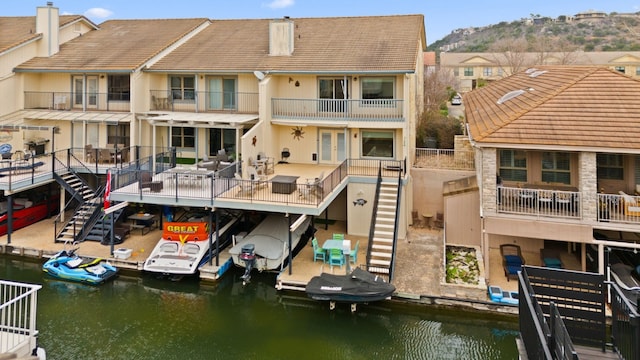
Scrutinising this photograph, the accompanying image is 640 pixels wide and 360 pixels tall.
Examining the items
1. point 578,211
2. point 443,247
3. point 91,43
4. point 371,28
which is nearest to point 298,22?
point 371,28

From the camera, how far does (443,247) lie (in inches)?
753

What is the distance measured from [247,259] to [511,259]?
9765 mm

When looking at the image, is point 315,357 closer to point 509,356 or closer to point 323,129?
point 509,356

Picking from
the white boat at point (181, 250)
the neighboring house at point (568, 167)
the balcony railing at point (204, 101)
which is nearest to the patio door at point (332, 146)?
the balcony railing at point (204, 101)

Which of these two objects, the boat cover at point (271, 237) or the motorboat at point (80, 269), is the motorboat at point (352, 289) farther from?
the motorboat at point (80, 269)

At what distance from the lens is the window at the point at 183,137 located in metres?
25.7

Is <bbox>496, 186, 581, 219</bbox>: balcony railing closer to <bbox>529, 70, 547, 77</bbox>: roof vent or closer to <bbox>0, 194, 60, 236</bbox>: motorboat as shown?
<bbox>529, 70, 547, 77</bbox>: roof vent

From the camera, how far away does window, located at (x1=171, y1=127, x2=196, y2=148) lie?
2566 cm

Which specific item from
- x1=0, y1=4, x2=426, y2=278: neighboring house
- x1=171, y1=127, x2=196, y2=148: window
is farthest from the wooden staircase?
x1=171, y1=127, x2=196, y2=148: window

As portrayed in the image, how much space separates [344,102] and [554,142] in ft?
34.3

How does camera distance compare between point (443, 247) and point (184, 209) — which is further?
point (184, 209)

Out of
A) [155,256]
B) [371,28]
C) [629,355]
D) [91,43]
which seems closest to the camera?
[629,355]

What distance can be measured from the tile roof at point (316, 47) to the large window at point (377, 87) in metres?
0.94

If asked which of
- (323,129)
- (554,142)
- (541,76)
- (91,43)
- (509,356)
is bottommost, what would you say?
(509,356)
